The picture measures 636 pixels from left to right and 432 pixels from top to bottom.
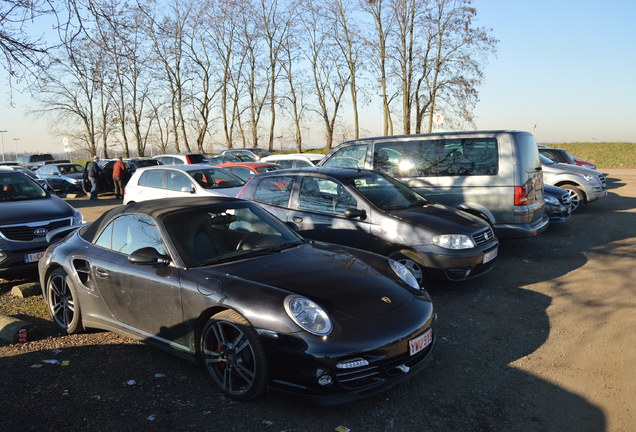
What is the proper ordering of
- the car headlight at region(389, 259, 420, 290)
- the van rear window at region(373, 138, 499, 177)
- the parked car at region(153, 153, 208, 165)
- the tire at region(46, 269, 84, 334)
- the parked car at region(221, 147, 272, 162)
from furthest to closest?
the parked car at region(221, 147, 272, 162), the parked car at region(153, 153, 208, 165), the van rear window at region(373, 138, 499, 177), the tire at region(46, 269, 84, 334), the car headlight at region(389, 259, 420, 290)

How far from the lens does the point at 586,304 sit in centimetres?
578

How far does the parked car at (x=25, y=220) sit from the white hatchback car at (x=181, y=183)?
3.18 metres

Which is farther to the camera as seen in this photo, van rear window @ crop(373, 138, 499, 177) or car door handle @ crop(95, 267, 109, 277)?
van rear window @ crop(373, 138, 499, 177)

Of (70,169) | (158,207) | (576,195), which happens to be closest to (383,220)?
(158,207)

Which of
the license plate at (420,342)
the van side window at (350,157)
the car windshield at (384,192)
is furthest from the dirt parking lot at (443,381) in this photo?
the van side window at (350,157)

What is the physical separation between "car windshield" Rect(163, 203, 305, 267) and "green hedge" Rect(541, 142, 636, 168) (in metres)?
30.9

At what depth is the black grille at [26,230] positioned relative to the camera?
275 inches

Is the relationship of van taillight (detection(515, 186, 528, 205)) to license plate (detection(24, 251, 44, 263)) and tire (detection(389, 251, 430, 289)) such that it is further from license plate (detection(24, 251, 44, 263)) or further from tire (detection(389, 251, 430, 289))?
license plate (detection(24, 251, 44, 263))

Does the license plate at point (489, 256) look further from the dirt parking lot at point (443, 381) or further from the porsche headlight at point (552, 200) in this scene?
the porsche headlight at point (552, 200)

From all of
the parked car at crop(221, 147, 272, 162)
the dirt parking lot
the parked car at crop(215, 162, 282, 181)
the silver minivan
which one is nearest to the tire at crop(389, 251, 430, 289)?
the dirt parking lot

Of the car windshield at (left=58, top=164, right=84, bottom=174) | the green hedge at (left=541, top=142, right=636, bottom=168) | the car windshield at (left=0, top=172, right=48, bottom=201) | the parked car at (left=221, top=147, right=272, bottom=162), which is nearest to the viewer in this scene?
the car windshield at (left=0, top=172, right=48, bottom=201)

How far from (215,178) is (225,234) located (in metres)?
7.82

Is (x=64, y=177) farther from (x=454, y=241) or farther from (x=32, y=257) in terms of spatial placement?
(x=454, y=241)

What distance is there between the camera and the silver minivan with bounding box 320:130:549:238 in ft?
25.6
